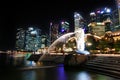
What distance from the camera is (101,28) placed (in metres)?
129

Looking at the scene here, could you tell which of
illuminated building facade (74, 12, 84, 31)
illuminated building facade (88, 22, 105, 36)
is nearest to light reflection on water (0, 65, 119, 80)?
illuminated building facade (88, 22, 105, 36)

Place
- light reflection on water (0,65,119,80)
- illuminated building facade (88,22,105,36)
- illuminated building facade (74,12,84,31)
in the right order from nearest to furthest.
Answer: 1. light reflection on water (0,65,119,80)
2. illuminated building facade (88,22,105,36)
3. illuminated building facade (74,12,84,31)

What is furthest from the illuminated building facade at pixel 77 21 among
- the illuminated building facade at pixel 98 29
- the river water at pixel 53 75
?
the river water at pixel 53 75

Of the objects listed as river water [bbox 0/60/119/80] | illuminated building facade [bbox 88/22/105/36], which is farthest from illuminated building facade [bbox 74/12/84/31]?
river water [bbox 0/60/119/80]

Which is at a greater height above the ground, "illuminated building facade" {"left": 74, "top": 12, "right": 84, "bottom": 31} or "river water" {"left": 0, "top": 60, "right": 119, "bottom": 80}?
"illuminated building facade" {"left": 74, "top": 12, "right": 84, "bottom": 31}

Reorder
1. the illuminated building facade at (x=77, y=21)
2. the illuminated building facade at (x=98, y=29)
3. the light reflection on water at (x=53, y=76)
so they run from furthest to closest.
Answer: the illuminated building facade at (x=77, y=21), the illuminated building facade at (x=98, y=29), the light reflection on water at (x=53, y=76)

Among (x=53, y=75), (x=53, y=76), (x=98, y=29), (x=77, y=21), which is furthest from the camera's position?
(x=77, y=21)

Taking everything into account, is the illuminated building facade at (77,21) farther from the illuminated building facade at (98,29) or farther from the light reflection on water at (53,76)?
the light reflection on water at (53,76)

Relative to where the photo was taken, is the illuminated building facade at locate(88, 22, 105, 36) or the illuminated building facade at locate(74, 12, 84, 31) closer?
the illuminated building facade at locate(88, 22, 105, 36)

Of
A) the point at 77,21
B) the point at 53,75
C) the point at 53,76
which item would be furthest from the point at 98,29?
the point at 53,76

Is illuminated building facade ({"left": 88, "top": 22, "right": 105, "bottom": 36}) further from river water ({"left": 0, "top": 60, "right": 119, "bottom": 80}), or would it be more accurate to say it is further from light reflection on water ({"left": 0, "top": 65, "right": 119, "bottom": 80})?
light reflection on water ({"left": 0, "top": 65, "right": 119, "bottom": 80})

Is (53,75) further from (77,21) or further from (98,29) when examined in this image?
(77,21)

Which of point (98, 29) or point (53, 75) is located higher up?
point (98, 29)

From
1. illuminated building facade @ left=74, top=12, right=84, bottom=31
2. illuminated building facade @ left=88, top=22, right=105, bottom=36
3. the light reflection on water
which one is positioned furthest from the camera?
illuminated building facade @ left=74, top=12, right=84, bottom=31
